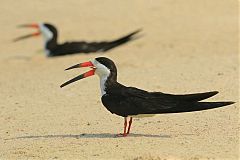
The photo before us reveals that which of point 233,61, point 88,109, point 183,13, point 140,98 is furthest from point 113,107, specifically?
point 183,13

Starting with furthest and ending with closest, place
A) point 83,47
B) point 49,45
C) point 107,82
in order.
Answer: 1. point 49,45
2. point 83,47
3. point 107,82

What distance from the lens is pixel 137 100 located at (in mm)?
7121

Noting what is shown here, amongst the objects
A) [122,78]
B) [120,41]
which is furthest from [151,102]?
[120,41]

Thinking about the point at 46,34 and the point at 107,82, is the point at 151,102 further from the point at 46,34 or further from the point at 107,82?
the point at 46,34

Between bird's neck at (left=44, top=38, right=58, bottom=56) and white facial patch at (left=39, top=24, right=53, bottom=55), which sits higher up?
white facial patch at (left=39, top=24, right=53, bottom=55)

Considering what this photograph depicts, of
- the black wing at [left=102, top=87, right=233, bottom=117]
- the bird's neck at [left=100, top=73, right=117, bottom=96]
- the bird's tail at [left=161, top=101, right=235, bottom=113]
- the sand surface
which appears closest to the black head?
the sand surface

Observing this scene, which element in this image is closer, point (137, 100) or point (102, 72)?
point (137, 100)

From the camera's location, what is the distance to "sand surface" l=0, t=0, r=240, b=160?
6.80 metres

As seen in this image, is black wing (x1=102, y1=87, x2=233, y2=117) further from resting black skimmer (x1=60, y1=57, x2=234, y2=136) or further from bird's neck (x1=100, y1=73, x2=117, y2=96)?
bird's neck (x1=100, y1=73, x2=117, y2=96)

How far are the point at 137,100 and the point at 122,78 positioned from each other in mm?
3600

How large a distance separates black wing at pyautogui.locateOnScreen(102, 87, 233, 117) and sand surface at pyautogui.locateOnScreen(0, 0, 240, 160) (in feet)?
0.95

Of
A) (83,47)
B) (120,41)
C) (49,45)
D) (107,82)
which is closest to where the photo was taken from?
(107,82)

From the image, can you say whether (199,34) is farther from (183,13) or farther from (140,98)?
(140,98)

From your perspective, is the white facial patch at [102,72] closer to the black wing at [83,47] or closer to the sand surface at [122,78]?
the sand surface at [122,78]
